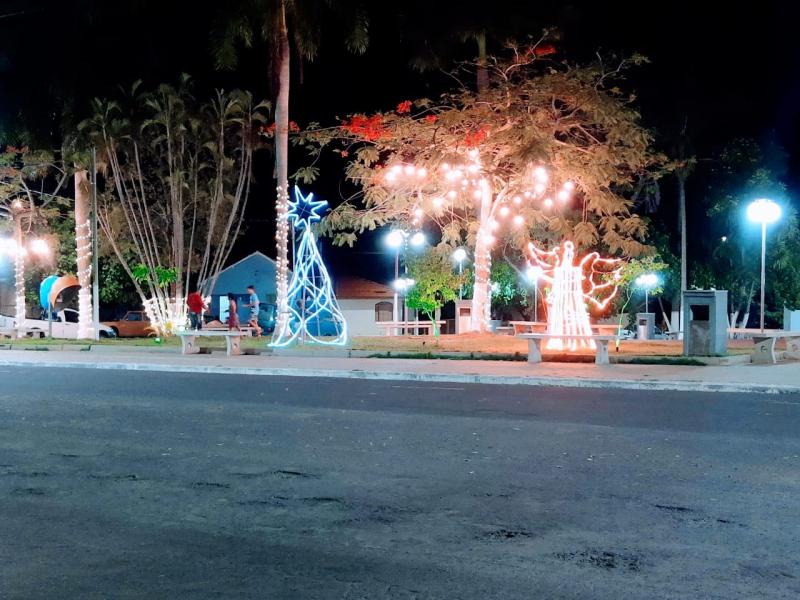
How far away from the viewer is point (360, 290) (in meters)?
49.8

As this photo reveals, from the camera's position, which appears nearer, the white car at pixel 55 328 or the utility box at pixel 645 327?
the utility box at pixel 645 327

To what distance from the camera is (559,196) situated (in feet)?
93.6

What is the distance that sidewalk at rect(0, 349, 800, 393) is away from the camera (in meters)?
16.0

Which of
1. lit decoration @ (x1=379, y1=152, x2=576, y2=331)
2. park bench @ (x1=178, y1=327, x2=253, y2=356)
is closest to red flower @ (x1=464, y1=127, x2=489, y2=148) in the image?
lit decoration @ (x1=379, y1=152, x2=576, y2=331)

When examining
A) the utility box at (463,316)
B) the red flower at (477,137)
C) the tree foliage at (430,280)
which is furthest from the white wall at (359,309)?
the red flower at (477,137)

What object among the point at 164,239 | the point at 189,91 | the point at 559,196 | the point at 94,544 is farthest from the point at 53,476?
the point at 164,239

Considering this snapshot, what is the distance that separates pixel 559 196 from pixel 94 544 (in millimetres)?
23807

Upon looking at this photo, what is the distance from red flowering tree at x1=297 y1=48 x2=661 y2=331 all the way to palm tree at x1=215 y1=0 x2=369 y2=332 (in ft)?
7.79

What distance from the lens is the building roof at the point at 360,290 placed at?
163 ft

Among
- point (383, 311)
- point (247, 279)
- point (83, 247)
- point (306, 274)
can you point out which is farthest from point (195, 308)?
point (247, 279)

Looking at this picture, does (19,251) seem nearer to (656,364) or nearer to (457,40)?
(457,40)

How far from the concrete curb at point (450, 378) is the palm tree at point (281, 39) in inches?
232

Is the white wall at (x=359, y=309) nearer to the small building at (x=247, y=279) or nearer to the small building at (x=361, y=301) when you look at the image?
the small building at (x=361, y=301)

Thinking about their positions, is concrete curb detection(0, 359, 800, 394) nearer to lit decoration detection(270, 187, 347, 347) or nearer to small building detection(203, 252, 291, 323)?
lit decoration detection(270, 187, 347, 347)
